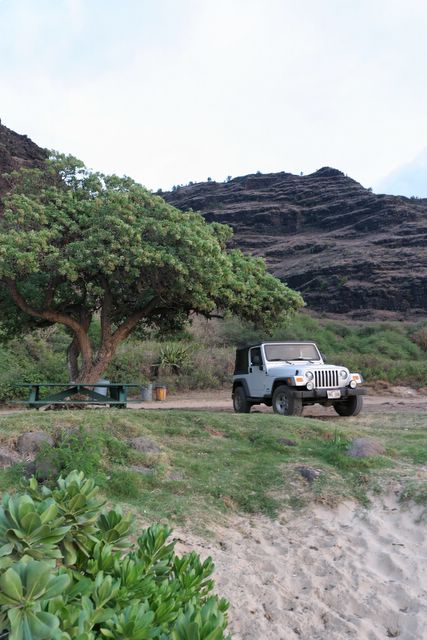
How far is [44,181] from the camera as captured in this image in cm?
1385

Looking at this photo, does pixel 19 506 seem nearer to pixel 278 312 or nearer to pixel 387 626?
pixel 387 626

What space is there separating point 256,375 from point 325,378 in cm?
185

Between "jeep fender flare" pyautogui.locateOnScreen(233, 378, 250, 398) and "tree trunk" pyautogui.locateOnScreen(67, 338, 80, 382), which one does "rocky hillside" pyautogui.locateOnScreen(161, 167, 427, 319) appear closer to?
"jeep fender flare" pyautogui.locateOnScreen(233, 378, 250, 398)

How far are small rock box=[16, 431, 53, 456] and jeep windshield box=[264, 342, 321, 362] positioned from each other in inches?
282

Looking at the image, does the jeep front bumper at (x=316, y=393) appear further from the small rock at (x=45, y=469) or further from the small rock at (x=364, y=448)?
the small rock at (x=45, y=469)

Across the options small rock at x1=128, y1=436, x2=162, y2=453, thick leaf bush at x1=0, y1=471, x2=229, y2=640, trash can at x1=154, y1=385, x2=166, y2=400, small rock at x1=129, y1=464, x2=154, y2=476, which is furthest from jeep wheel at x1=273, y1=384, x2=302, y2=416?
thick leaf bush at x1=0, y1=471, x2=229, y2=640

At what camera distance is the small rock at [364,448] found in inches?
305

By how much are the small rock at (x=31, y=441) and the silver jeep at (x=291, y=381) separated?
610cm

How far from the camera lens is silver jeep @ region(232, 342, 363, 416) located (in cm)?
1199

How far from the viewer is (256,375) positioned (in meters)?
13.4

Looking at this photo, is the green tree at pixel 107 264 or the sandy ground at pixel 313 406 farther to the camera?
the sandy ground at pixel 313 406

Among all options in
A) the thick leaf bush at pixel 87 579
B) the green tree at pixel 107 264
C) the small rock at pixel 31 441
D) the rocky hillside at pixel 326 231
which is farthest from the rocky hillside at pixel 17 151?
the thick leaf bush at pixel 87 579

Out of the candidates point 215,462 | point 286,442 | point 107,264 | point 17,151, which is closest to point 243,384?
point 107,264

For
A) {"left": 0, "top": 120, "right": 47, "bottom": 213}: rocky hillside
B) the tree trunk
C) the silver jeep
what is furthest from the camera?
{"left": 0, "top": 120, "right": 47, "bottom": 213}: rocky hillside
